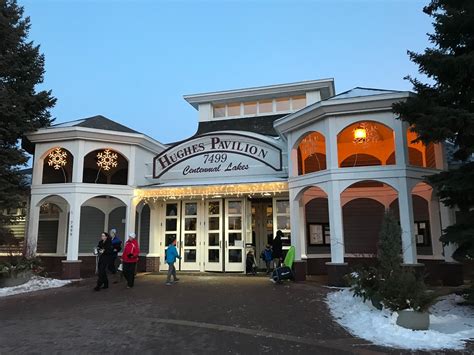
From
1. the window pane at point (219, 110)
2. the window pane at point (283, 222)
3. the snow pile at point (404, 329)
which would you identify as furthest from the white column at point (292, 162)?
the window pane at point (219, 110)

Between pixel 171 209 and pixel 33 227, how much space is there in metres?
5.09

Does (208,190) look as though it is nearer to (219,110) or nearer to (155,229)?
(155,229)

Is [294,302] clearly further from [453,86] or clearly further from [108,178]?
[108,178]

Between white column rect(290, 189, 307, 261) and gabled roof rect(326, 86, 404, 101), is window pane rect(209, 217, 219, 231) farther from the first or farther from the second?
gabled roof rect(326, 86, 404, 101)

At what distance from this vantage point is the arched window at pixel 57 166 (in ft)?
50.9

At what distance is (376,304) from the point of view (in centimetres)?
809

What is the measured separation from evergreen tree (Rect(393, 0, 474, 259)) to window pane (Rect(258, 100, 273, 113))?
10899 millimetres

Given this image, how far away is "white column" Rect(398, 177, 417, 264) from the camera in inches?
430

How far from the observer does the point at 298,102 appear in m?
19.7

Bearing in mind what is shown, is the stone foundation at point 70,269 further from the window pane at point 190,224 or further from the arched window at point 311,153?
the arched window at point 311,153

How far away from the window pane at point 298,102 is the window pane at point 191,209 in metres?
7.35

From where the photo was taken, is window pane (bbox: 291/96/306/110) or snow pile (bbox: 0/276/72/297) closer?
snow pile (bbox: 0/276/72/297)

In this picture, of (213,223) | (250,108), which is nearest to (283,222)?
(213,223)

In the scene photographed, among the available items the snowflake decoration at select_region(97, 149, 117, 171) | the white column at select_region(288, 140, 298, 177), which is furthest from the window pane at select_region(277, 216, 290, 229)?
the snowflake decoration at select_region(97, 149, 117, 171)
